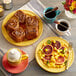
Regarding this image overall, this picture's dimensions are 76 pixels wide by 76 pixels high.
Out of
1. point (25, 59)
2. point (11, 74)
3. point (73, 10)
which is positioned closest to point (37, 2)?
point (73, 10)

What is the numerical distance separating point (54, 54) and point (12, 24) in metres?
0.36

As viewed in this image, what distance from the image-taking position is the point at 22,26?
1.40 m

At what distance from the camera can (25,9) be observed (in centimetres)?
147

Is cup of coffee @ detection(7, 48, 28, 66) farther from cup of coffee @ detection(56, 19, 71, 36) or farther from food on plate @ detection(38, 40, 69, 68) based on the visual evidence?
cup of coffee @ detection(56, 19, 71, 36)

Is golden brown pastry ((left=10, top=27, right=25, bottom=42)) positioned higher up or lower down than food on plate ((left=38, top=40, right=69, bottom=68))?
higher up

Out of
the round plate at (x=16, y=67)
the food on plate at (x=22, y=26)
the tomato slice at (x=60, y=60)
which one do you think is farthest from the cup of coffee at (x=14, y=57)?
the tomato slice at (x=60, y=60)

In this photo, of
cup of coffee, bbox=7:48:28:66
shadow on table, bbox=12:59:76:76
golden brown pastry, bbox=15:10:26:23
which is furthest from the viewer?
golden brown pastry, bbox=15:10:26:23

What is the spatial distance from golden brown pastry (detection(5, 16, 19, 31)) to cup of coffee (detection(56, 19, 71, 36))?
29 centimetres

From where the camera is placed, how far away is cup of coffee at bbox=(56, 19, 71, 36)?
1.34 metres

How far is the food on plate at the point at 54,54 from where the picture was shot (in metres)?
1.27

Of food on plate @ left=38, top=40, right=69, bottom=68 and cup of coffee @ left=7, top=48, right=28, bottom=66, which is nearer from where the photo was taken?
cup of coffee @ left=7, top=48, right=28, bottom=66

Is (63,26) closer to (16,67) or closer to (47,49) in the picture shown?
(47,49)

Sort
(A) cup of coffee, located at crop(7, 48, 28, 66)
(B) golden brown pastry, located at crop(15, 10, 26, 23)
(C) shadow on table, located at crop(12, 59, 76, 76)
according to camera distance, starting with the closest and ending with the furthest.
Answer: (A) cup of coffee, located at crop(7, 48, 28, 66), (C) shadow on table, located at crop(12, 59, 76, 76), (B) golden brown pastry, located at crop(15, 10, 26, 23)

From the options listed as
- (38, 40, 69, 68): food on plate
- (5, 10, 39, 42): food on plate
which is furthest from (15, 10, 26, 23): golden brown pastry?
(38, 40, 69, 68): food on plate
